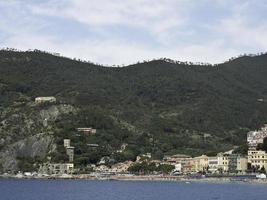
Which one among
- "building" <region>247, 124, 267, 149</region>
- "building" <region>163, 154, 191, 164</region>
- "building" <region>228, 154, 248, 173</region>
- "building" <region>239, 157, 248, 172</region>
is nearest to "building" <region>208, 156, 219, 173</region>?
"building" <region>228, 154, 248, 173</region>

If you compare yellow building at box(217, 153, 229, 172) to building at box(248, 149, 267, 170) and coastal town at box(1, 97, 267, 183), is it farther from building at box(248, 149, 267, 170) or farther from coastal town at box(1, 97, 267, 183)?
building at box(248, 149, 267, 170)

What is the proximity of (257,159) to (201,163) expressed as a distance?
1542 centimetres

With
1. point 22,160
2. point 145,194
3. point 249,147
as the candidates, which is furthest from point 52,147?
point 145,194

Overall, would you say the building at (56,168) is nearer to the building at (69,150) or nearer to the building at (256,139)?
the building at (69,150)

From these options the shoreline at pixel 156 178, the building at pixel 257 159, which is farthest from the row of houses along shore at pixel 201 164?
the shoreline at pixel 156 178

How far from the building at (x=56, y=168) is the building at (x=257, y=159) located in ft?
140

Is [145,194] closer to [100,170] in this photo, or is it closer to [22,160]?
[100,170]

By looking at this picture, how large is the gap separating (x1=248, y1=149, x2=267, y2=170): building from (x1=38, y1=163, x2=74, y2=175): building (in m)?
42.6

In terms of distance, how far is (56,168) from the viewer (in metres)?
180

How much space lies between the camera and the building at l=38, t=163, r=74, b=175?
7003 inches

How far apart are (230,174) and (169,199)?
7437 centimetres

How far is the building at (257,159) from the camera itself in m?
164

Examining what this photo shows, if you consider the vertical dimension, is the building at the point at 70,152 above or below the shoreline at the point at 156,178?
above

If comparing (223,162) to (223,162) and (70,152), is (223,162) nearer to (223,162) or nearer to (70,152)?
(223,162)
